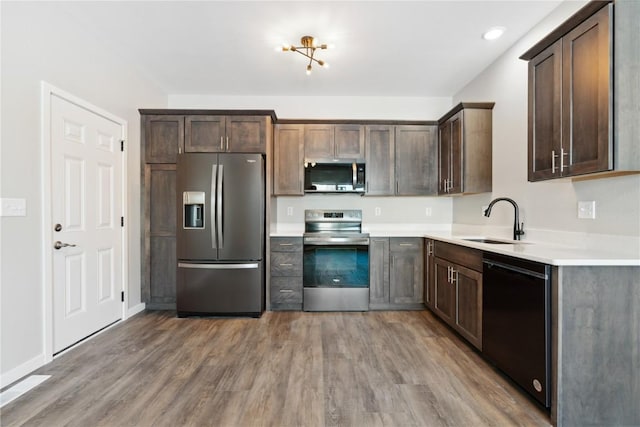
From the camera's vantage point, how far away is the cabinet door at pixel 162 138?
3713 millimetres

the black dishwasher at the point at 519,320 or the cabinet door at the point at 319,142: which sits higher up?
the cabinet door at the point at 319,142

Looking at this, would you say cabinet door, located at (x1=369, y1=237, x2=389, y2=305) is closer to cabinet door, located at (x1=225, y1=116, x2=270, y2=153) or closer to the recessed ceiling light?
cabinet door, located at (x1=225, y1=116, x2=270, y2=153)

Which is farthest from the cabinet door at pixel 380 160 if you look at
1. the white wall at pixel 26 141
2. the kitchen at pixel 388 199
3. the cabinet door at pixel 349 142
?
the white wall at pixel 26 141

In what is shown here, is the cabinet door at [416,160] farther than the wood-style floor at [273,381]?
Yes

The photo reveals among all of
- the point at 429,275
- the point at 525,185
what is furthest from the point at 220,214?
the point at 525,185

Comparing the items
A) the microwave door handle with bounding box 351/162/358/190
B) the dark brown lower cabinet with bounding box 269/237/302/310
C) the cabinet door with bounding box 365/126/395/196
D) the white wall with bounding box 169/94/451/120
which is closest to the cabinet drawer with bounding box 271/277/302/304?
the dark brown lower cabinet with bounding box 269/237/302/310

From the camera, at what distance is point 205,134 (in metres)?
3.73

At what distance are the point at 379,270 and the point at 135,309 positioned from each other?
9.32 feet

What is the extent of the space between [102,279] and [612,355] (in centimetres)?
390

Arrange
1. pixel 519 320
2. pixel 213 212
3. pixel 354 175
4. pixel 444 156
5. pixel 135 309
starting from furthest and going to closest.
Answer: pixel 354 175 < pixel 444 156 < pixel 135 309 < pixel 213 212 < pixel 519 320

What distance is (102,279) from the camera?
3061 mm

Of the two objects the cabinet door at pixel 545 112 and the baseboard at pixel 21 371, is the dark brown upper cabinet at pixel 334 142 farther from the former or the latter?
the baseboard at pixel 21 371

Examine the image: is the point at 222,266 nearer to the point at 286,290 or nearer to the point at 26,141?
the point at 286,290

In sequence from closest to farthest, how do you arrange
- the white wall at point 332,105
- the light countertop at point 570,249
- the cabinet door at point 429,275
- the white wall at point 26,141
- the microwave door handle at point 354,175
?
1. the light countertop at point 570,249
2. the white wall at point 26,141
3. the cabinet door at point 429,275
4. the microwave door handle at point 354,175
5. the white wall at point 332,105
